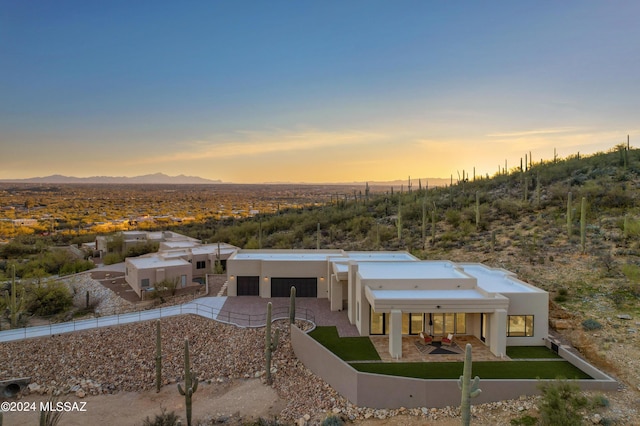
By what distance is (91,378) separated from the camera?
738 inches

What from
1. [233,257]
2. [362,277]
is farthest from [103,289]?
[362,277]

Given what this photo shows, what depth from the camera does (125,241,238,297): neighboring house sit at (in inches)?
1180

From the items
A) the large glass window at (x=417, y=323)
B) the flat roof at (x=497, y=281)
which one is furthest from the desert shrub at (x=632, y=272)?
the large glass window at (x=417, y=323)

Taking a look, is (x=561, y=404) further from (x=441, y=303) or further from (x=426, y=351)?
(x=441, y=303)

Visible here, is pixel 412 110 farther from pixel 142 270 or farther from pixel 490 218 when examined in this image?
pixel 142 270

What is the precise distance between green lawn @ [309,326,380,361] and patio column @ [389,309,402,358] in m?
0.70

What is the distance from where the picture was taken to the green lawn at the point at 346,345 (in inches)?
680

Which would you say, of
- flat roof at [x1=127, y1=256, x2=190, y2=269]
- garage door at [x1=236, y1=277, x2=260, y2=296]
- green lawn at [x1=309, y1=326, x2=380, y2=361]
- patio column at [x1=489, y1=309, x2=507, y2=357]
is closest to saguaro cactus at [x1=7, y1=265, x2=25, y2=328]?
flat roof at [x1=127, y1=256, x2=190, y2=269]

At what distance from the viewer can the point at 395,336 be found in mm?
17250

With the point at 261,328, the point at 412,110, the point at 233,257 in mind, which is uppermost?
the point at 412,110

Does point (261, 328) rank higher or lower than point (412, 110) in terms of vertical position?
lower

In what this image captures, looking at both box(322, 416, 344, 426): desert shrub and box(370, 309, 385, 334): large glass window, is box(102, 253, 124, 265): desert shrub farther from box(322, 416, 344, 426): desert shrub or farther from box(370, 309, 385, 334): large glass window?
box(322, 416, 344, 426): desert shrub

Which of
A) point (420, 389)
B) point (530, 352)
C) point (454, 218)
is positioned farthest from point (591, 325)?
point (454, 218)

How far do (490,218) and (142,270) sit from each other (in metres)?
31.1
